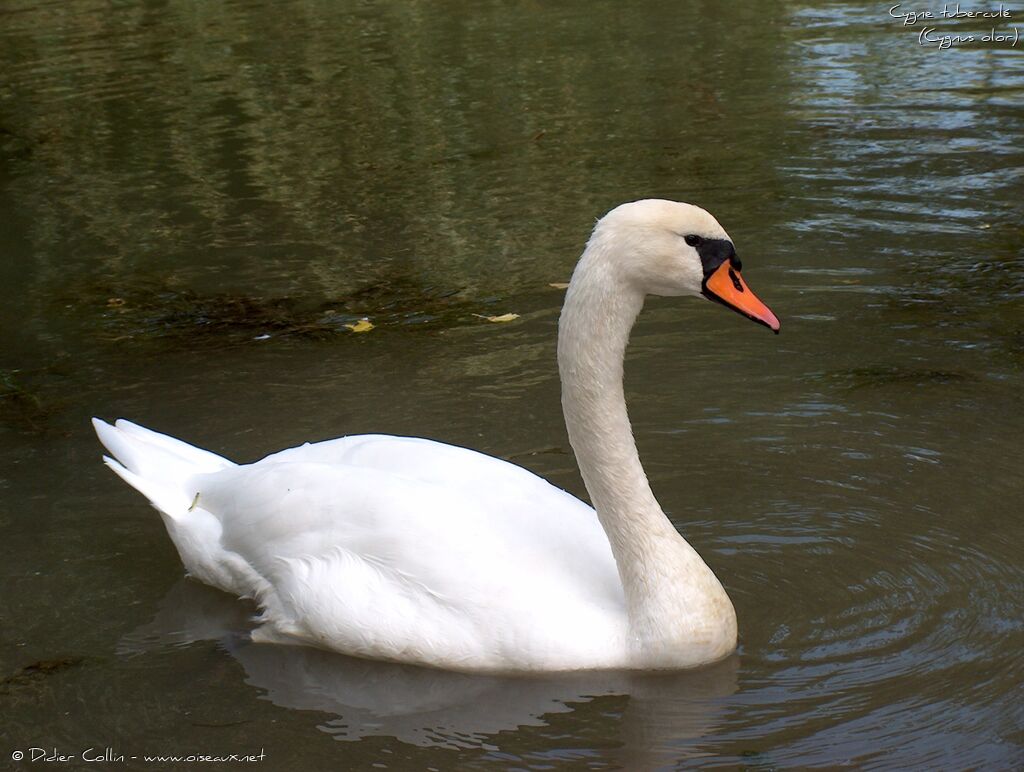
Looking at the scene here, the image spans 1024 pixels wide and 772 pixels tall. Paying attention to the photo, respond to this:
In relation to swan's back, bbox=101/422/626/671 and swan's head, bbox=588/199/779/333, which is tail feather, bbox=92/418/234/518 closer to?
swan's back, bbox=101/422/626/671

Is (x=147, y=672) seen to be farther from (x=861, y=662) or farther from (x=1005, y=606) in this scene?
(x=1005, y=606)

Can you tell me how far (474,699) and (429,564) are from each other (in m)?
0.41

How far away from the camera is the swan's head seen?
3.97m

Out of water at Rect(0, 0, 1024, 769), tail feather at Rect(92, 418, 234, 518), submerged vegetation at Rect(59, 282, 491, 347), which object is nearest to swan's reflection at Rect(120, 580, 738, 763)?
water at Rect(0, 0, 1024, 769)

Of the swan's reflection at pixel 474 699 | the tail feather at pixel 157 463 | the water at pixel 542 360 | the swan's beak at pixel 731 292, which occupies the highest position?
the swan's beak at pixel 731 292

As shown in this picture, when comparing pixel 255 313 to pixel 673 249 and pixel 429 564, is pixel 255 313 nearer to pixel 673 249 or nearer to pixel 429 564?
pixel 429 564

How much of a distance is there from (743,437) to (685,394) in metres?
0.51

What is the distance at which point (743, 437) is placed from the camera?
5.77 m

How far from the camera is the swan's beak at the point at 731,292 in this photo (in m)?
4.01

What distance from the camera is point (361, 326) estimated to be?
24.0 feet

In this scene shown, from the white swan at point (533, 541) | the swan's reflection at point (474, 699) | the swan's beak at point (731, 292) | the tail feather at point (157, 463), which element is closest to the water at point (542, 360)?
the swan's reflection at point (474, 699)

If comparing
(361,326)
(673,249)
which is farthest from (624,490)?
(361,326)

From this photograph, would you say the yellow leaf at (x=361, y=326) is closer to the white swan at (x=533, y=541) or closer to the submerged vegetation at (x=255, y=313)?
the submerged vegetation at (x=255, y=313)

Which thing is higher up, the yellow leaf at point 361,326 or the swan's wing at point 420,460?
the swan's wing at point 420,460
